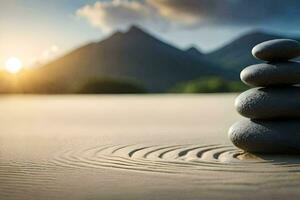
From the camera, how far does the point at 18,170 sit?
29.8 ft

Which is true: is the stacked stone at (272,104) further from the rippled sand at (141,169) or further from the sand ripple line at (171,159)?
the sand ripple line at (171,159)

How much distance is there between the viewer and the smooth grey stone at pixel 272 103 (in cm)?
994

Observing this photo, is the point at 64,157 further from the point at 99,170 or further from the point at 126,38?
the point at 126,38

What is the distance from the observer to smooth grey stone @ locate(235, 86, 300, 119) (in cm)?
994

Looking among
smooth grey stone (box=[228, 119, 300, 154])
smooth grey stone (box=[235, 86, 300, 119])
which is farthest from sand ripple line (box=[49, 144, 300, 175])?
smooth grey stone (box=[235, 86, 300, 119])

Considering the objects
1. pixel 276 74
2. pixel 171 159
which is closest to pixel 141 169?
pixel 171 159

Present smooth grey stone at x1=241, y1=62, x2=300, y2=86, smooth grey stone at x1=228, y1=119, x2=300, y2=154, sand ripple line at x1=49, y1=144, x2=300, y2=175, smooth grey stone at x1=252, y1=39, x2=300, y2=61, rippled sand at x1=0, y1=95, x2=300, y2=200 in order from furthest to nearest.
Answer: smooth grey stone at x1=252, y1=39, x2=300, y2=61, smooth grey stone at x1=241, y1=62, x2=300, y2=86, smooth grey stone at x1=228, y1=119, x2=300, y2=154, sand ripple line at x1=49, y1=144, x2=300, y2=175, rippled sand at x1=0, y1=95, x2=300, y2=200

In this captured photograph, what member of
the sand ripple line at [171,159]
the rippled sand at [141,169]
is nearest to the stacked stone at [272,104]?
the rippled sand at [141,169]

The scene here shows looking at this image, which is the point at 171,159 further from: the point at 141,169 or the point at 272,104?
the point at 272,104

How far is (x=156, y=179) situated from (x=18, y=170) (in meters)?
2.51

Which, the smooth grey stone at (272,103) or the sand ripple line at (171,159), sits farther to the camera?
the smooth grey stone at (272,103)

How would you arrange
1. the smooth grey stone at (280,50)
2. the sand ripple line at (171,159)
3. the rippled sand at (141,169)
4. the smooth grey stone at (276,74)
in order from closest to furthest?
1. the rippled sand at (141,169)
2. the sand ripple line at (171,159)
3. the smooth grey stone at (276,74)
4. the smooth grey stone at (280,50)

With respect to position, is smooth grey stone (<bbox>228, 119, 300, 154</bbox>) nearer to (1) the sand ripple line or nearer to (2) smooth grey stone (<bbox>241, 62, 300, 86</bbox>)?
(1) the sand ripple line

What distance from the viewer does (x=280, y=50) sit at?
404 inches
